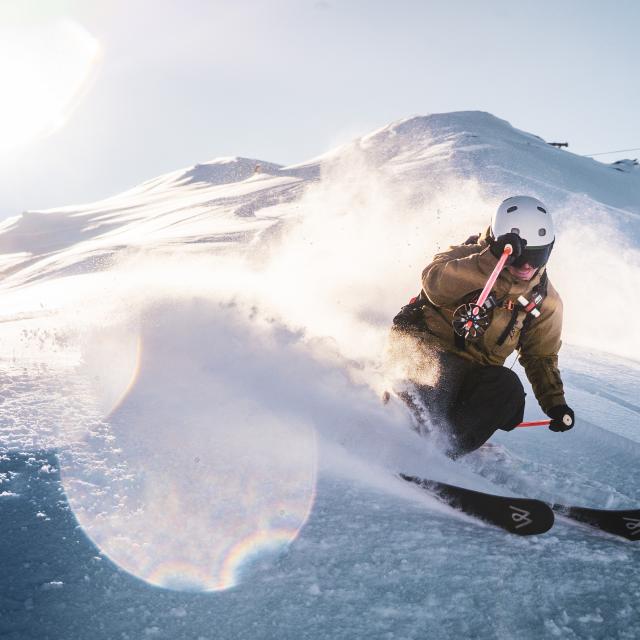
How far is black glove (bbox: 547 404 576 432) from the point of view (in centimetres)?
334

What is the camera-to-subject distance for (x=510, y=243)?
3.35 meters

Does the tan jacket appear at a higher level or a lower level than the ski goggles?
lower

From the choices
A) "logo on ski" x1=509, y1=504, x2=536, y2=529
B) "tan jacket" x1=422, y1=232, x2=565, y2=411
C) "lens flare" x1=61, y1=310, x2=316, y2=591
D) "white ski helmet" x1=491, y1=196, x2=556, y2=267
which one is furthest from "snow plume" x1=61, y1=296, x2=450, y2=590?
"white ski helmet" x1=491, y1=196, x2=556, y2=267

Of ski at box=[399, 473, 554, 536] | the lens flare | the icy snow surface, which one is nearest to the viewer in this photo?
the icy snow surface

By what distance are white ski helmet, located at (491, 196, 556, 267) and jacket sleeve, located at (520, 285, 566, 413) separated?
344 mm

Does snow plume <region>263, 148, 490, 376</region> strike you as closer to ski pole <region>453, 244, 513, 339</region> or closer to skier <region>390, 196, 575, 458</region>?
skier <region>390, 196, 575, 458</region>

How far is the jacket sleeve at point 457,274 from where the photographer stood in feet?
11.5

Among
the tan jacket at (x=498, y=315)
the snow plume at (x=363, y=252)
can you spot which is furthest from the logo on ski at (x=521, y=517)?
the snow plume at (x=363, y=252)

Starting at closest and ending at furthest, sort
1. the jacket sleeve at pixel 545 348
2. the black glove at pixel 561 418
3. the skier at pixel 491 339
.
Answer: the black glove at pixel 561 418 < the skier at pixel 491 339 < the jacket sleeve at pixel 545 348

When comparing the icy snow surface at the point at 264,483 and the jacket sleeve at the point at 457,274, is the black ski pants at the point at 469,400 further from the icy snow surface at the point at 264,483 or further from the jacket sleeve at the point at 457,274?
the jacket sleeve at the point at 457,274

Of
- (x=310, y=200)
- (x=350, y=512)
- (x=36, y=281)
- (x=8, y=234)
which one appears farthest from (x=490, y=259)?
(x=8, y=234)

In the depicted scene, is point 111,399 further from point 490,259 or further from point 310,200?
point 310,200

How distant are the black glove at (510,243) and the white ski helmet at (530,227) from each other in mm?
57

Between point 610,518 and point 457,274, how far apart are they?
5.61 feet
